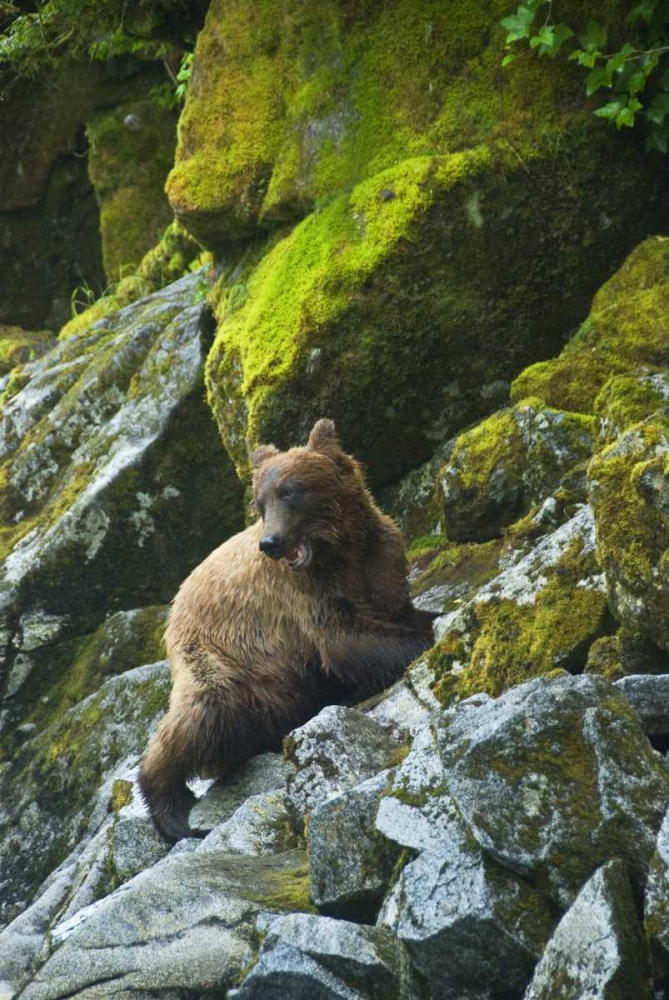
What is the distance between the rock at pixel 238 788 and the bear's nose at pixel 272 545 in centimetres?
113

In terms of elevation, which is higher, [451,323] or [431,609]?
[451,323]

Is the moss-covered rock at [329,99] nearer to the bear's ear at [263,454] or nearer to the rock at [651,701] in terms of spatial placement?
the bear's ear at [263,454]

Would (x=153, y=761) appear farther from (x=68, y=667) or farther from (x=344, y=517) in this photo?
(x=68, y=667)

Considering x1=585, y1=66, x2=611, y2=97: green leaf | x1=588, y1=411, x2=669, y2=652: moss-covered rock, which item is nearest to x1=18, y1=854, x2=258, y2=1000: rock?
x1=588, y1=411, x2=669, y2=652: moss-covered rock

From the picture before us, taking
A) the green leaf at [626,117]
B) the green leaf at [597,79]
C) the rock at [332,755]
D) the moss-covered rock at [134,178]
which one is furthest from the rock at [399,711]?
the moss-covered rock at [134,178]

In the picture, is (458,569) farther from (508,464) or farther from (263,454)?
(263,454)

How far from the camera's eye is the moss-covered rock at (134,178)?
17609 millimetres

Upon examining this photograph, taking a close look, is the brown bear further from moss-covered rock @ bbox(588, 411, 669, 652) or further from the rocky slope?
moss-covered rock @ bbox(588, 411, 669, 652)

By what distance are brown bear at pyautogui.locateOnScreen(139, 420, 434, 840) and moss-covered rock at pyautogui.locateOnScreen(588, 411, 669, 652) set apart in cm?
240

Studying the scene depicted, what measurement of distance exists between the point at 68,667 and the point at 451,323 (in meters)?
4.65

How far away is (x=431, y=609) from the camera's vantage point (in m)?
7.78

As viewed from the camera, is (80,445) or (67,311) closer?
(80,445)

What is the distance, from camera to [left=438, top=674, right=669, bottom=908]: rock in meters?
3.59

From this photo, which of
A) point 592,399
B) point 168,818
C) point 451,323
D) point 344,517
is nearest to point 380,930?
point 168,818
